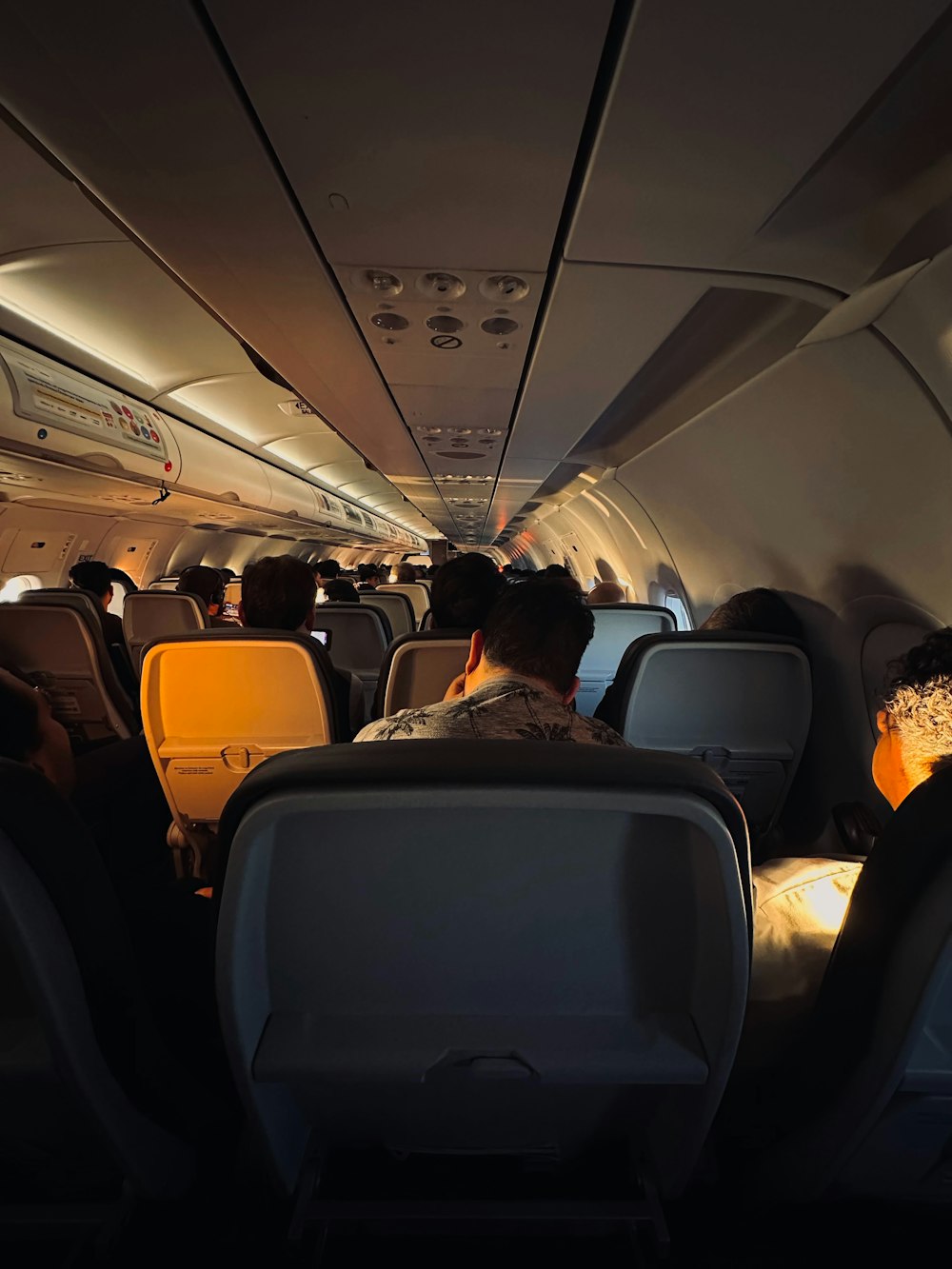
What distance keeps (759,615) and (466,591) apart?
1.81 meters

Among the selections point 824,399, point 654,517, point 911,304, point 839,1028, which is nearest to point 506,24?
point 911,304

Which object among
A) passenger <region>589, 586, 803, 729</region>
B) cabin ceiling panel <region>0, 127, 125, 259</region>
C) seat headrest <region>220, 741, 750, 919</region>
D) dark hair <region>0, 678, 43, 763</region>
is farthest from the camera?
passenger <region>589, 586, 803, 729</region>

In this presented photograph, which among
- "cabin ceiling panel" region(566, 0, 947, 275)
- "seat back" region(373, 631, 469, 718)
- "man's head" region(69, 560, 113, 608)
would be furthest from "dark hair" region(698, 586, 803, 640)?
"man's head" region(69, 560, 113, 608)

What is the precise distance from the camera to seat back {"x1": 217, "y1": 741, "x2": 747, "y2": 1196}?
31.6 inches

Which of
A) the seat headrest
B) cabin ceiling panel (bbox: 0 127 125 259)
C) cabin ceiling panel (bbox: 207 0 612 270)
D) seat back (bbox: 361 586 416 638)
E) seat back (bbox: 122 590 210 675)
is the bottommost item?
seat back (bbox: 122 590 210 675)

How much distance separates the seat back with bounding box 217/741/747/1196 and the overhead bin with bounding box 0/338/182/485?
12.1 ft

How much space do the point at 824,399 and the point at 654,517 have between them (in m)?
3.59

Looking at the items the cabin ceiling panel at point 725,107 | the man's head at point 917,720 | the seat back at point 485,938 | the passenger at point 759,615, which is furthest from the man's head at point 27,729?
the passenger at point 759,615

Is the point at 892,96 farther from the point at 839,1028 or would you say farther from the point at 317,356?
the point at 317,356

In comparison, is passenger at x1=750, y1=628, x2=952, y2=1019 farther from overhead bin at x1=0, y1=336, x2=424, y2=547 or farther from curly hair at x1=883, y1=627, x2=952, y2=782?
overhead bin at x1=0, y1=336, x2=424, y2=547

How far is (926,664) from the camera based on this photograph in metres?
1.46

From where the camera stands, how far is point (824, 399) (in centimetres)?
262

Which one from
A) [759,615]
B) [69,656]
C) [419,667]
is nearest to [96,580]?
[69,656]

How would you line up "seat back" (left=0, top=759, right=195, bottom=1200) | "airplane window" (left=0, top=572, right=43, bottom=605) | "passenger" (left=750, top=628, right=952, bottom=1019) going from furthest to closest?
"airplane window" (left=0, top=572, right=43, bottom=605)
"passenger" (left=750, top=628, right=952, bottom=1019)
"seat back" (left=0, top=759, right=195, bottom=1200)
